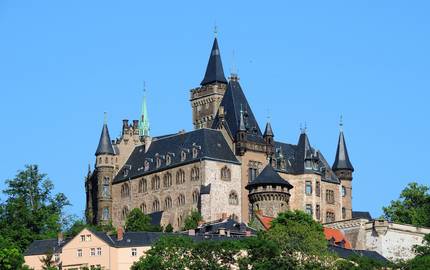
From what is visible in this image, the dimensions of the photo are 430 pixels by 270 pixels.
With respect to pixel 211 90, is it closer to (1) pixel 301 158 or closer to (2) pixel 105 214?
(1) pixel 301 158

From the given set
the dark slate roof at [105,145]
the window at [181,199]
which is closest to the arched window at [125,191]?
the dark slate roof at [105,145]

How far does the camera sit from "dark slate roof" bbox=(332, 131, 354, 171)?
577 feet

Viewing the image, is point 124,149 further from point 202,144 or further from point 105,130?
point 202,144

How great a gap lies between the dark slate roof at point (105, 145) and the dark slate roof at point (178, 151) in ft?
7.39

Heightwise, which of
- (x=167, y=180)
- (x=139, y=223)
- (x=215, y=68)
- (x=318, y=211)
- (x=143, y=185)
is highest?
(x=215, y=68)

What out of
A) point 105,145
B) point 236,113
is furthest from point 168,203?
point 105,145

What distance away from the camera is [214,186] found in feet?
527

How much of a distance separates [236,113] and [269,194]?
12103 mm

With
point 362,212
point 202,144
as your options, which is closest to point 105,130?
point 202,144

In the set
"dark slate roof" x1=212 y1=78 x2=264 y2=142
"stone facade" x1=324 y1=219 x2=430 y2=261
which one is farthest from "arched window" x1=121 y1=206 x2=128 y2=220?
"stone facade" x1=324 y1=219 x2=430 y2=261

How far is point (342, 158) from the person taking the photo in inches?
6964

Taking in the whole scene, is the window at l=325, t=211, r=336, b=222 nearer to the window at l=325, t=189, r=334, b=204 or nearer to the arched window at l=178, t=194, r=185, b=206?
the window at l=325, t=189, r=334, b=204

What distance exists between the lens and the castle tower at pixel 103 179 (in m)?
171

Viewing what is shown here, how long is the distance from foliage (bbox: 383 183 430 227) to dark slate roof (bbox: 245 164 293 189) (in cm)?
1687
